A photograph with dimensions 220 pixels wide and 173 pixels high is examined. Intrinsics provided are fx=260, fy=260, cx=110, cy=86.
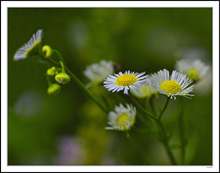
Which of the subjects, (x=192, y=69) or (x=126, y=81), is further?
(x=192, y=69)

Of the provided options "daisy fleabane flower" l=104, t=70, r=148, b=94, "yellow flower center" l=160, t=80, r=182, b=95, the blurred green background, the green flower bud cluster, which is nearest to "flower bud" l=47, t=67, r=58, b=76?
the green flower bud cluster

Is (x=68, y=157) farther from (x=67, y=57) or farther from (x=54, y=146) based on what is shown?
(x=67, y=57)

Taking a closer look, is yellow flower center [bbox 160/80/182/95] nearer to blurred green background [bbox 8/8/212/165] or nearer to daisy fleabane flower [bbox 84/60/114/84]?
daisy fleabane flower [bbox 84/60/114/84]

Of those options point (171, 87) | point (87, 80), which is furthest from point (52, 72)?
point (87, 80)

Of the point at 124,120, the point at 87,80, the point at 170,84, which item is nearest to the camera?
the point at 170,84

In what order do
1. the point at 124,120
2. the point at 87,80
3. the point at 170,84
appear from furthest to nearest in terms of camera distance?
the point at 87,80 → the point at 124,120 → the point at 170,84

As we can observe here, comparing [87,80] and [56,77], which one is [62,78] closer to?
[56,77]

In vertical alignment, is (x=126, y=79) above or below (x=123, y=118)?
above
